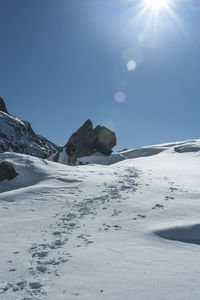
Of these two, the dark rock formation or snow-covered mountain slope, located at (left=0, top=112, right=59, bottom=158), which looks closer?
snow-covered mountain slope, located at (left=0, top=112, right=59, bottom=158)

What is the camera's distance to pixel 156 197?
8.89 meters

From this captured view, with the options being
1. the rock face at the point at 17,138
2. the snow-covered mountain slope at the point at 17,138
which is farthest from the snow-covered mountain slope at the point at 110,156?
the snow-covered mountain slope at the point at 17,138

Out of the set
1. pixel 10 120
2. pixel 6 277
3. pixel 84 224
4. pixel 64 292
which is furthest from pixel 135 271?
pixel 10 120

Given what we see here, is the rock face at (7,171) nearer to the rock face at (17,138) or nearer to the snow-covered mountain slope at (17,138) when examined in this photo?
→ the rock face at (17,138)

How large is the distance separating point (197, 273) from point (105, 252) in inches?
67.5

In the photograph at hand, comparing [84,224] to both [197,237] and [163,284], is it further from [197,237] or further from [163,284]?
A: [163,284]

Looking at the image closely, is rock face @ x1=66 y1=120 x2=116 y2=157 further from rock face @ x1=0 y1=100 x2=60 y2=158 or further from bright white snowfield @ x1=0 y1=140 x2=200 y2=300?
rock face @ x1=0 y1=100 x2=60 y2=158

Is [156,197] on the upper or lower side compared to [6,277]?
upper

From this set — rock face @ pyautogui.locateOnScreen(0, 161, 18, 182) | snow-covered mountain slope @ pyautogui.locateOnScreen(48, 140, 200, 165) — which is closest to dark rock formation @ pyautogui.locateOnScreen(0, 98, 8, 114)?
snow-covered mountain slope @ pyautogui.locateOnScreen(48, 140, 200, 165)

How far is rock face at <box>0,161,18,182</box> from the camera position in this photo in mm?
12029

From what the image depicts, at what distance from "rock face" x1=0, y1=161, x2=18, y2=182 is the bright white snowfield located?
277 centimetres

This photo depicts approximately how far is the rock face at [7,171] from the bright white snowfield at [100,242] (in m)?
2.77

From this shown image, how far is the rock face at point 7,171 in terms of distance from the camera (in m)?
12.0

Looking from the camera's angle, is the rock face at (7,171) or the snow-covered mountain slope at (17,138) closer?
the rock face at (7,171)
